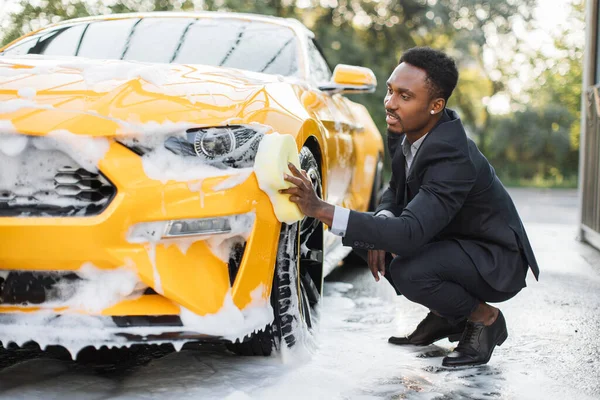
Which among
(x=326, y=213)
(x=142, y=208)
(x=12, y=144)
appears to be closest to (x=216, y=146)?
(x=142, y=208)

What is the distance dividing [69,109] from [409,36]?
2016 centimetres

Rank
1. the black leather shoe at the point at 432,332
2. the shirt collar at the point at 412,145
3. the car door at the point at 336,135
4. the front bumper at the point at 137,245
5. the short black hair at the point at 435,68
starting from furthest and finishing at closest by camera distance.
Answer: the car door at the point at 336,135
the black leather shoe at the point at 432,332
the shirt collar at the point at 412,145
the short black hair at the point at 435,68
the front bumper at the point at 137,245

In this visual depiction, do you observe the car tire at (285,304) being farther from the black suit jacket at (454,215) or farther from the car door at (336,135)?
the car door at (336,135)

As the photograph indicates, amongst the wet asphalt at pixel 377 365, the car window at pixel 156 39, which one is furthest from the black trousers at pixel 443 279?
the car window at pixel 156 39

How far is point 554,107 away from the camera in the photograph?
22062mm

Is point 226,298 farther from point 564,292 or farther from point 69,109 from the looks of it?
point 564,292

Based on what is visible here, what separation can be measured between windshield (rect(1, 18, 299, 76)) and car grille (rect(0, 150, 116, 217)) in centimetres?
151

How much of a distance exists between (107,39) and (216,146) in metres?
1.88

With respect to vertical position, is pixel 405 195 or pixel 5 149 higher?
pixel 5 149

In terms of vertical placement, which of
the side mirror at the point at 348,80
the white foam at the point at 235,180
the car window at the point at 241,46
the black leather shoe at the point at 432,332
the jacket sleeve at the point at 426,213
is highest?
the car window at the point at 241,46

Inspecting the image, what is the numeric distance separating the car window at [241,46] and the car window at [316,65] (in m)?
0.15

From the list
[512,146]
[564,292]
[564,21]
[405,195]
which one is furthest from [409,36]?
[405,195]

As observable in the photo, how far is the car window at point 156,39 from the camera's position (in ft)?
12.7

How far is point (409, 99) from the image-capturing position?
3.03 meters
